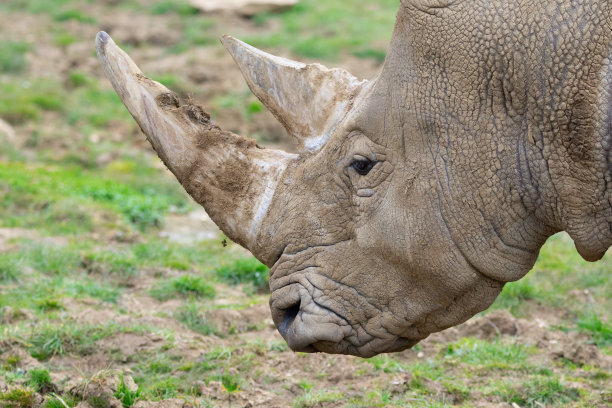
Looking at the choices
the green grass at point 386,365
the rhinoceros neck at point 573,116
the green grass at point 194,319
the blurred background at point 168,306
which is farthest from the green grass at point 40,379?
the rhinoceros neck at point 573,116

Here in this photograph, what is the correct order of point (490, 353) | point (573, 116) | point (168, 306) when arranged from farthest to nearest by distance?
point (168, 306)
point (490, 353)
point (573, 116)

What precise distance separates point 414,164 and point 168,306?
2.95 m

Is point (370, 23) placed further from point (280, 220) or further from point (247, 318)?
point (280, 220)

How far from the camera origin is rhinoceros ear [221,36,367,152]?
4395mm

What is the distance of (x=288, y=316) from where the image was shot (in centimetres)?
441

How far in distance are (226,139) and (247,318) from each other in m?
2.19

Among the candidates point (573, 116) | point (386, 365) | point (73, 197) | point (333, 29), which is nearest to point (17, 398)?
point (386, 365)

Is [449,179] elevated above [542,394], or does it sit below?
above

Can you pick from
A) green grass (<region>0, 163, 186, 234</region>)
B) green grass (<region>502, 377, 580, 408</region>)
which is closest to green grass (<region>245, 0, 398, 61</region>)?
green grass (<region>0, 163, 186, 234</region>)

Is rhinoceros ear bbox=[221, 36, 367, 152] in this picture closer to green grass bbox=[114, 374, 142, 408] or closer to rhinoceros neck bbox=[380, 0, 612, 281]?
rhinoceros neck bbox=[380, 0, 612, 281]

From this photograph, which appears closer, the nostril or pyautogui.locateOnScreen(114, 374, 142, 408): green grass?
the nostril

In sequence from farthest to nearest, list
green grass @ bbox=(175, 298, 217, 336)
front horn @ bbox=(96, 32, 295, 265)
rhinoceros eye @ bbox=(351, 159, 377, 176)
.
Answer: green grass @ bbox=(175, 298, 217, 336) → front horn @ bbox=(96, 32, 295, 265) → rhinoceros eye @ bbox=(351, 159, 377, 176)

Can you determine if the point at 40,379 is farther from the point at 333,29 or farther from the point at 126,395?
the point at 333,29

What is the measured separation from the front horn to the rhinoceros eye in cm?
37
